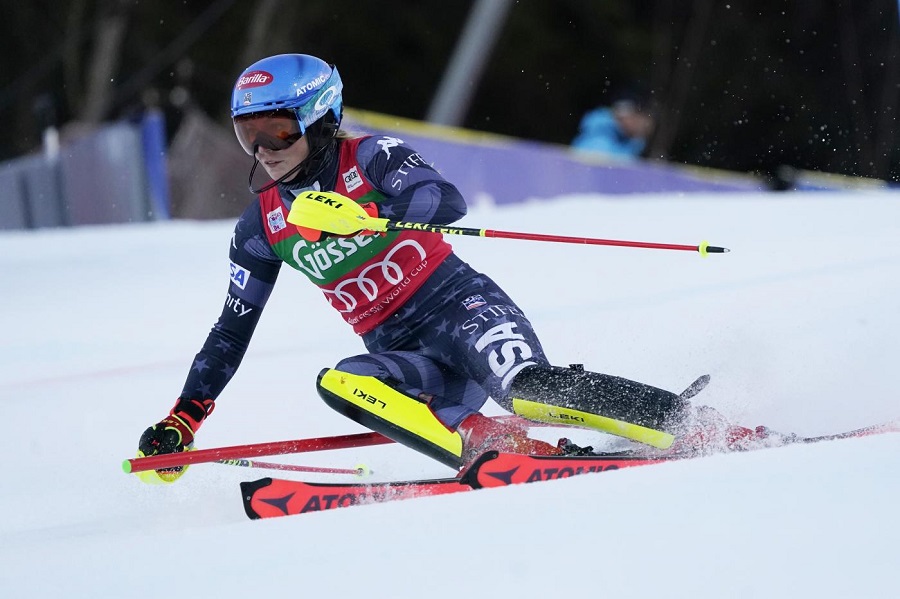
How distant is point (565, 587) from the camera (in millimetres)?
2447

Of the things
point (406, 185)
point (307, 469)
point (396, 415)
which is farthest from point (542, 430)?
point (406, 185)

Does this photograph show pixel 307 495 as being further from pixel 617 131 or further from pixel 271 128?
pixel 617 131

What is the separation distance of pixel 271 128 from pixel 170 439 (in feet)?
3.18

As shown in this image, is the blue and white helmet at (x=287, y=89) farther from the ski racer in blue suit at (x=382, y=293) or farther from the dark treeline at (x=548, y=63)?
the dark treeline at (x=548, y=63)

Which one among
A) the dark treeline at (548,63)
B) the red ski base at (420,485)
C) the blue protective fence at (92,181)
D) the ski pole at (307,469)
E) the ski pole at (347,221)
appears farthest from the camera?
the dark treeline at (548,63)

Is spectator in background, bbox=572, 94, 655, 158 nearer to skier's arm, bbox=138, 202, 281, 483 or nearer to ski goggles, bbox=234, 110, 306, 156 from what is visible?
skier's arm, bbox=138, 202, 281, 483

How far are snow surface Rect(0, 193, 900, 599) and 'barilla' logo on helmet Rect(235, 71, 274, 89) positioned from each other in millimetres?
1282

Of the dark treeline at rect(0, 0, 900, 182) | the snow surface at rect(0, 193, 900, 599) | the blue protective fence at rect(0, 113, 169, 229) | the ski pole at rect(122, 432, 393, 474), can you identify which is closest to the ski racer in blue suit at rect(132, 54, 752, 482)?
the ski pole at rect(122, 432, 393, 474)

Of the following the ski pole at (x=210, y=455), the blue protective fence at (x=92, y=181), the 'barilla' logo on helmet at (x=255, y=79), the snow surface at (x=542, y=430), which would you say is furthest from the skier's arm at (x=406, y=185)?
the blue protective fence at (x=92, y=181)

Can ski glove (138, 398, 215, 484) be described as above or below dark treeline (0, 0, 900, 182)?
below

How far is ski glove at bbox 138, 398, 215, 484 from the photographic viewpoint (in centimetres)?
404

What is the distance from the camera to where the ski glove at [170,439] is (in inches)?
159

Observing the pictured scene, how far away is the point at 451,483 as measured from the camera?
362 centimetres

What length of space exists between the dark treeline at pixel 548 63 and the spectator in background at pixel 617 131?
18.2ft
